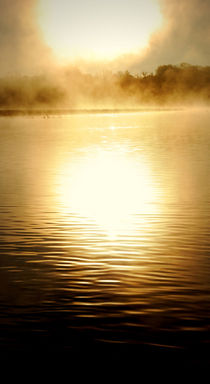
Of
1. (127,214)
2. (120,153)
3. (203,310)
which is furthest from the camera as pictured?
(120,153)

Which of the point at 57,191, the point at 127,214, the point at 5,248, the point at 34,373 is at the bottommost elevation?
the point at 34,373

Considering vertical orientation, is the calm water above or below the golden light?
below

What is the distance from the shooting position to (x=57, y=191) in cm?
2727

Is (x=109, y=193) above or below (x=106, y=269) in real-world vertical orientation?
above

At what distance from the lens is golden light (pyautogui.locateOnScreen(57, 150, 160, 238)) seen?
2011cm

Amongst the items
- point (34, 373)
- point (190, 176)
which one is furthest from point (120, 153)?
point (34, 373)

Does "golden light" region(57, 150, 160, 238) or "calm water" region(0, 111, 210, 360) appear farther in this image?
"golden light" region(57, 150, 160, 238)

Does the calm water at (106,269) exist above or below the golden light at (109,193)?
below

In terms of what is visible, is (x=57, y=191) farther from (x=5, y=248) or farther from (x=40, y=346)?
(x=40, y=346)

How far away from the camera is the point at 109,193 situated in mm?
27156

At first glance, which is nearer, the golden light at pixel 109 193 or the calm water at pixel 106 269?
the calm water at pixel 106 269

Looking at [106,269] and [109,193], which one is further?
[109,193]

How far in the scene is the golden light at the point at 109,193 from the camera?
2011cm

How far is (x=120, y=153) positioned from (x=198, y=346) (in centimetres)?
4347
